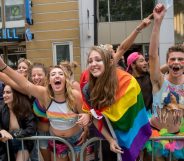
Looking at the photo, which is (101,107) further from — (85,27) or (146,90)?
(85,27)

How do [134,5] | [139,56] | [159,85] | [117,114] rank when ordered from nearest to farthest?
[117,114]
[159,85]
[139,56]
[134,5]

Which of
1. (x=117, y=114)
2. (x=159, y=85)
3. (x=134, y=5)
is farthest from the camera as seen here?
(x=134, y=5)

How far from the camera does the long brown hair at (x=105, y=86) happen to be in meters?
3.50

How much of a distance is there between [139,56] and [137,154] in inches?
76.9

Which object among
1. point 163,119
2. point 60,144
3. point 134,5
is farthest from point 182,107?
point 134,5

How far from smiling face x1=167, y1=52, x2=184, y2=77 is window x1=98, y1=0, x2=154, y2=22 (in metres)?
17.2

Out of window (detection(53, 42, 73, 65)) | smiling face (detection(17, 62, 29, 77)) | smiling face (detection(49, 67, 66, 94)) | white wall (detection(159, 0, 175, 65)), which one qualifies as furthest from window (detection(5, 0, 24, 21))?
smiling face (detection(49, 67, 66, 94))

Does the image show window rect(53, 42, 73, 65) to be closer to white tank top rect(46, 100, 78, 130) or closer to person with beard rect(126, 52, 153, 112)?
person with beard rect(126, 52, 153, 112)

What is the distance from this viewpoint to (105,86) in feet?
11.6

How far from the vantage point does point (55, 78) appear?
4.02 m

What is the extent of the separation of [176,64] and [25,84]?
1.61 meters

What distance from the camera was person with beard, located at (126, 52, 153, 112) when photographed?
4828 millimetres

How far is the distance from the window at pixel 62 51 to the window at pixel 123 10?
2367 mm

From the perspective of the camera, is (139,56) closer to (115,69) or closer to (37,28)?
(115,69)
